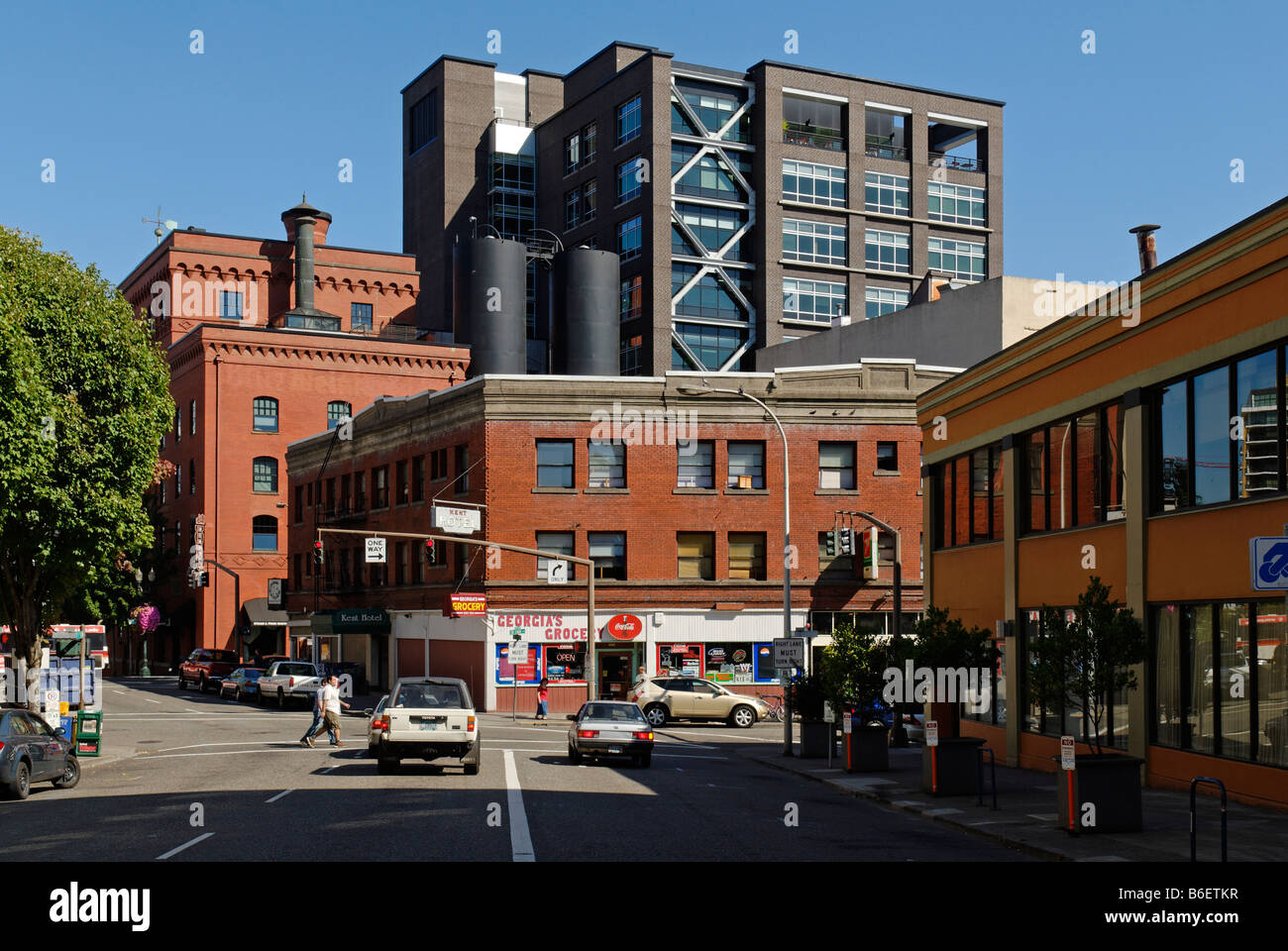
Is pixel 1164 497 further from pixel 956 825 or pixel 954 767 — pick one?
pixel 956 825

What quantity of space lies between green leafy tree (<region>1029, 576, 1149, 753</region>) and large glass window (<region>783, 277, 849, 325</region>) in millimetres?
69886

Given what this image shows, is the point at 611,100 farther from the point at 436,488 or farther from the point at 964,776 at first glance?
the point at 964,776

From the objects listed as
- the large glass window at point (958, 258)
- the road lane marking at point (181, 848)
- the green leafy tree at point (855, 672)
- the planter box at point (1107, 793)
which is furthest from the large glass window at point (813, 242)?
the road lane marking at point (181, 848)

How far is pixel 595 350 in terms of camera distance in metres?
87.0

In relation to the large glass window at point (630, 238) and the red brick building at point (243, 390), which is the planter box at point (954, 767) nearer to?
the red brick building at point (243, 390)

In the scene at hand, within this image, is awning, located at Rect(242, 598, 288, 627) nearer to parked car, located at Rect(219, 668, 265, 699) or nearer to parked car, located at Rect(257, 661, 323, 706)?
parked car, located at Rect(219, 668, 265, 699)

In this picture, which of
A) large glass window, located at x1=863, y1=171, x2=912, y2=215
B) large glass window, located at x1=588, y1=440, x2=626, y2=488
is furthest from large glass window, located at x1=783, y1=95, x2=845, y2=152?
large glass window, located at x1=588, y1=440, x2=626, y2=488

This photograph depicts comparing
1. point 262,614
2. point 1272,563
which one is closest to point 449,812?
point 1272,563

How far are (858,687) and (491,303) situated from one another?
6121 centimetres

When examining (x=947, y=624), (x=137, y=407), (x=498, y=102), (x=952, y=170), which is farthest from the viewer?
(x=498, y=102)

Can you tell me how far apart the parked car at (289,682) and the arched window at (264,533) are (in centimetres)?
2553

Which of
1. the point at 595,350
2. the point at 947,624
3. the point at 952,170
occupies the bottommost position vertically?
the point at 947,624
